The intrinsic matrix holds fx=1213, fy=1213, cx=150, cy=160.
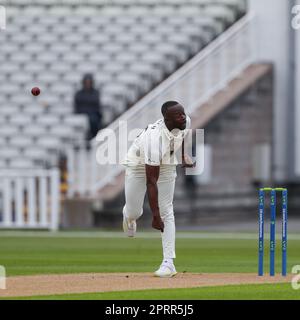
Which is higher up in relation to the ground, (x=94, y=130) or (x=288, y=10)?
(x=288, y=10)

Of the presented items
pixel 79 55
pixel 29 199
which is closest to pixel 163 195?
pixel 29 199

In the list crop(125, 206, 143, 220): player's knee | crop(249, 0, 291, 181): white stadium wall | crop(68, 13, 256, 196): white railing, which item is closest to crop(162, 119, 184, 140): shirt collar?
crop(125, 206, 143, 220): player's knee

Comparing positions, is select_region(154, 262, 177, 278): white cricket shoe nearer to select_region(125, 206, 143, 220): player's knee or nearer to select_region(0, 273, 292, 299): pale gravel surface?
select_region(0, 273, 292, 299): pale gravel surface

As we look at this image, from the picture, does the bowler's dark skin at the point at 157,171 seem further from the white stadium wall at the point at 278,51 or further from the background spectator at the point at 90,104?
the white stadium wall at the point at 278,51

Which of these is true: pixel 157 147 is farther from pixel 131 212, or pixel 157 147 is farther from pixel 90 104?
pixel 90 104

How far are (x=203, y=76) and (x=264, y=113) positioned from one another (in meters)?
1.99

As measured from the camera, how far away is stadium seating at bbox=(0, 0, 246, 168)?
29297 millimetres

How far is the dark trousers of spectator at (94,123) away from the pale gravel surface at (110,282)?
12107mm

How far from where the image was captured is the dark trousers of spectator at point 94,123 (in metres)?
26.7

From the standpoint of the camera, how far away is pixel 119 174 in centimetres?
2661

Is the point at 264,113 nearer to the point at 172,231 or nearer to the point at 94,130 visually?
the point at 94,130

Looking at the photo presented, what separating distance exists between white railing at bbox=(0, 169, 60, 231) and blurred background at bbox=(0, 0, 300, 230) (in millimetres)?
26
